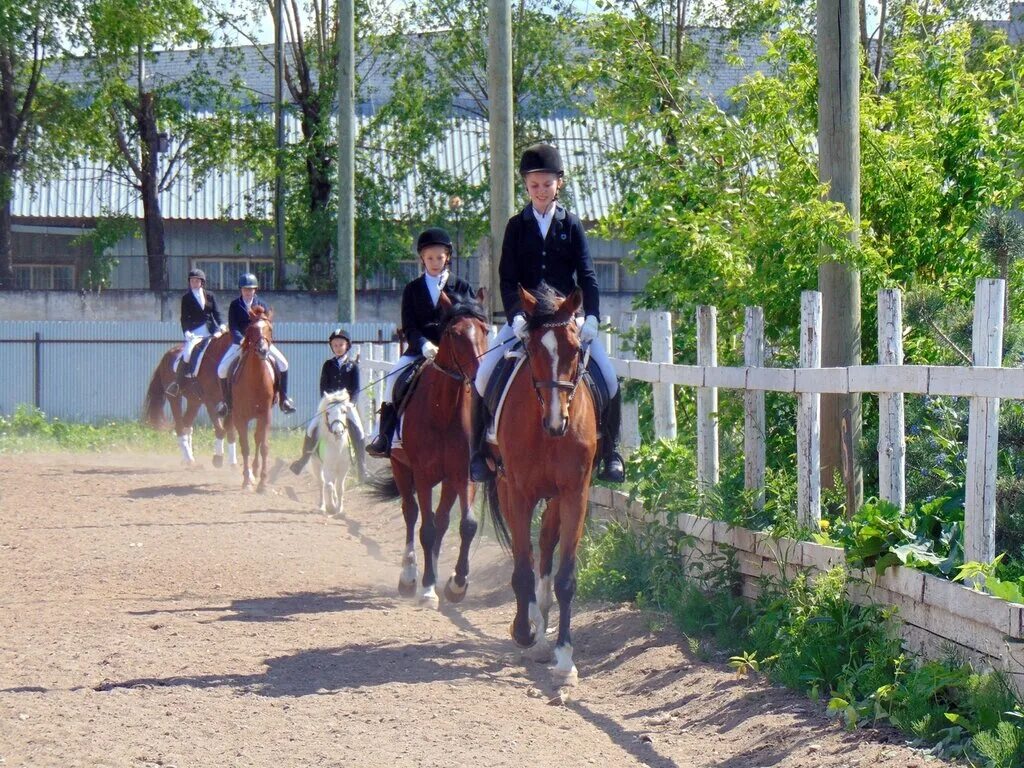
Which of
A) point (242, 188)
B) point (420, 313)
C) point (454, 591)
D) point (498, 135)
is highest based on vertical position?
point (242, 188)

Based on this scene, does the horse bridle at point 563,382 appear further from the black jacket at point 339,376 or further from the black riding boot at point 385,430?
the black jacket at point 339,376

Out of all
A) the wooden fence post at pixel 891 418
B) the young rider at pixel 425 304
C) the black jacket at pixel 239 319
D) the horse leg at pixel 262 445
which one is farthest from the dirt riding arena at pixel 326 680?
the black jacket at pixel 239 319

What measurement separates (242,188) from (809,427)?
3319 centimetres

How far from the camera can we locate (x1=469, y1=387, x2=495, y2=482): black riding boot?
8.94 m

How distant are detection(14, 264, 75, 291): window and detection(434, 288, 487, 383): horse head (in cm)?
3060

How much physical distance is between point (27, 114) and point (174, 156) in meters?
3.84

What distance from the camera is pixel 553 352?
763 cm

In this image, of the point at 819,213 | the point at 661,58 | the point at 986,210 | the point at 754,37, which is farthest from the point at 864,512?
the point at 754,37

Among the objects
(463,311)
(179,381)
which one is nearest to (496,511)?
(463,311)

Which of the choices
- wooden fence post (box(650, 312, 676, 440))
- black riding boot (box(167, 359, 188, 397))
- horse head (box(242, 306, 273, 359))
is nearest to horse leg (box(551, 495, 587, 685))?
wooden fence post (box(650, 312, 676, 440))

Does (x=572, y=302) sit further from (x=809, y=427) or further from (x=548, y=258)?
(x=809, y=427)

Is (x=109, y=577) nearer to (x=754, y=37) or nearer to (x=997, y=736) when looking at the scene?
(x=997, y=736)

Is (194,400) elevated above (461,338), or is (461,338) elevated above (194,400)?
(461,338)

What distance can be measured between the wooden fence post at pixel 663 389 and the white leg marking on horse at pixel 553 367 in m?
2.39
